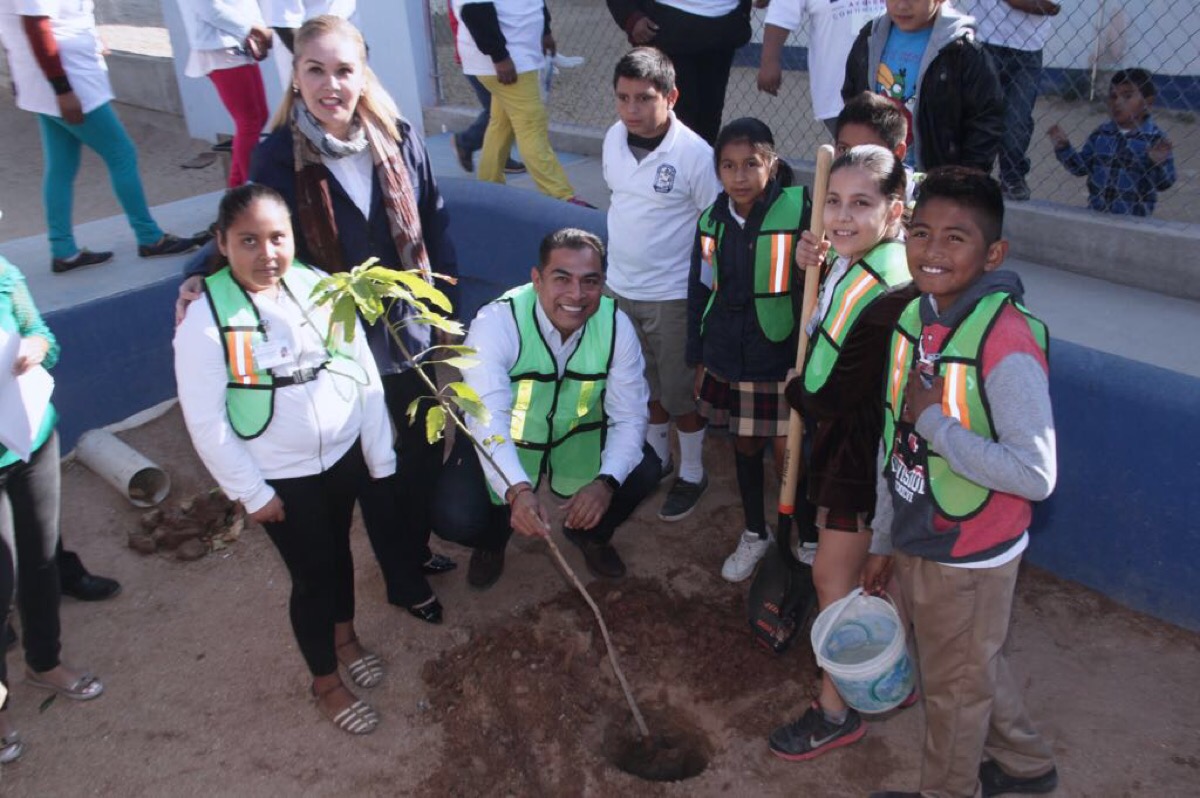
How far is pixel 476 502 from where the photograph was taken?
3.71 m

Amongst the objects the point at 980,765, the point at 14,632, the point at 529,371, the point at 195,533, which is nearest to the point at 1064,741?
the point at 980,765

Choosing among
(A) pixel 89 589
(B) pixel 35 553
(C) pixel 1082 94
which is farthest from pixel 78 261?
(C) pixel 1082 94

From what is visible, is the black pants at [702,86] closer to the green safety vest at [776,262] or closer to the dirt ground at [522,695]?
the green safety vest at [776,262]

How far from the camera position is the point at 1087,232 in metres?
4.71

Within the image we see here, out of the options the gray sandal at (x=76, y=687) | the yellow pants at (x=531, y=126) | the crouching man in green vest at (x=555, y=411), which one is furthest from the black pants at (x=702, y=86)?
the gray sandal at (x=76, y=687)

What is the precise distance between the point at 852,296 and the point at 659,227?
1.37 meters

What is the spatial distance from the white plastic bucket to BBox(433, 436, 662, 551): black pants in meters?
1.07

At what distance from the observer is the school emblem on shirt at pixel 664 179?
3893 millimetres

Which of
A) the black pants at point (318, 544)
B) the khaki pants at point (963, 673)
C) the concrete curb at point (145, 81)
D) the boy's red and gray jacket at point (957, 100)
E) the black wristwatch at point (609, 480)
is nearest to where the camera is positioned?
the khaki pants at point (963, 673)

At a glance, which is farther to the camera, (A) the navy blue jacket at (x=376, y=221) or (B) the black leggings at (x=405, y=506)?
(B) the black leggings at (x=405, y=506)

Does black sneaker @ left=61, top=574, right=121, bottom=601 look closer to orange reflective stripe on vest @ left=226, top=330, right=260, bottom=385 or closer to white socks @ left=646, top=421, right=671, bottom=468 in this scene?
orange reflective stripe on vest @ left=226, top=330, right=260, bottom=385

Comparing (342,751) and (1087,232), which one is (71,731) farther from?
(1087,232)

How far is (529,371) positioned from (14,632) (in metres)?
2.23

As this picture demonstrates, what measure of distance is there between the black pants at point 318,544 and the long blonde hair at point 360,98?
3.46ft
